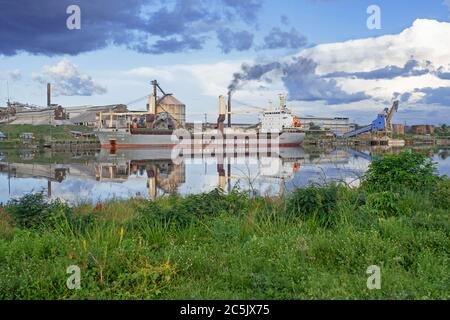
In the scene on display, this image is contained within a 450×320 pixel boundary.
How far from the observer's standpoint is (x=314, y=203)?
759 centimetres

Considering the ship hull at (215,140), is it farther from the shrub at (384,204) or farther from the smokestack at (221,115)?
the shrub at (384,204)

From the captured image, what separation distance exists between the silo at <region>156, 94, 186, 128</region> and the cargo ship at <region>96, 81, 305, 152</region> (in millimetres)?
227

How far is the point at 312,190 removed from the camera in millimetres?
7785

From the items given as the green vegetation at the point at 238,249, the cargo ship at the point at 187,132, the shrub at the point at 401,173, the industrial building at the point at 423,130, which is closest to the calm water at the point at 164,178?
the shrub at the point at 401,173

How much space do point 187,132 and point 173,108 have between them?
12.7 m

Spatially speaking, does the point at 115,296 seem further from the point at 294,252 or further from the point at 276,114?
the point at 276,114

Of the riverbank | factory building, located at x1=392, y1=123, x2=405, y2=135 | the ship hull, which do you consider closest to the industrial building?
→ factory building, located at x1=392, y1=123, x2=405, y2=135

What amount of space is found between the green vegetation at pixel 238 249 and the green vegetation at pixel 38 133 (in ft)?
220

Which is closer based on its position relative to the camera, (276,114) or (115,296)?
(115,296)

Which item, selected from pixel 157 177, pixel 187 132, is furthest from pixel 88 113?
pixel 157 177

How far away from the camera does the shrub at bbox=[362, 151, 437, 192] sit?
953cm
